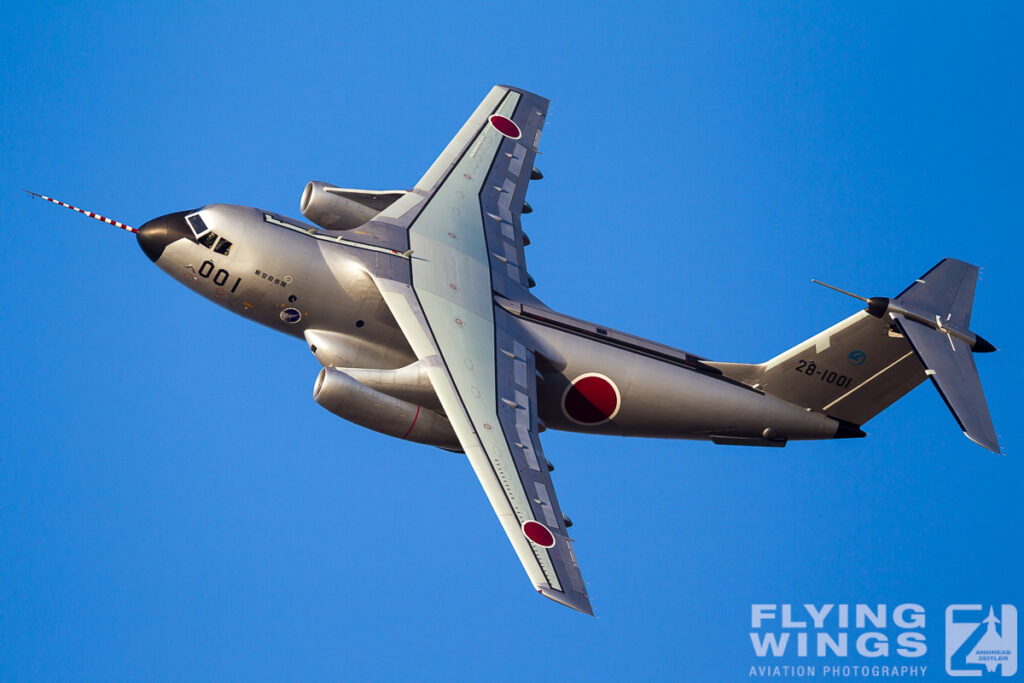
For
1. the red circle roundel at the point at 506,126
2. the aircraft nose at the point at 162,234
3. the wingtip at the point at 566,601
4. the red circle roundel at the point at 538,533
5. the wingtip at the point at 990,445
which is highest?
the red circle roundel at the point at 506,126

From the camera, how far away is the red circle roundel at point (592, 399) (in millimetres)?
34500

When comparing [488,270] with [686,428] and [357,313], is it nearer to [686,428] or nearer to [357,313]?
[357,313]

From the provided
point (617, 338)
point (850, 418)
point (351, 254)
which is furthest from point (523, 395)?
point (850, 418)

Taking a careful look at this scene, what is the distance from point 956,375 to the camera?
103 ft

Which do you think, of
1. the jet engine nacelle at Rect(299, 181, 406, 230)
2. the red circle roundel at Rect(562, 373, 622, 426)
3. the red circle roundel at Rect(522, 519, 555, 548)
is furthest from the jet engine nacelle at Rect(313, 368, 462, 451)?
the jet engine nacelle at Rect(299, 181, 406, 230)

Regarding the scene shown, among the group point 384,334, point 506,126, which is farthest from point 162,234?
point 506,126

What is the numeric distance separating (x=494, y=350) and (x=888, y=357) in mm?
9231

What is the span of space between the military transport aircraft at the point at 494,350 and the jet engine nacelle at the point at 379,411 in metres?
0.03

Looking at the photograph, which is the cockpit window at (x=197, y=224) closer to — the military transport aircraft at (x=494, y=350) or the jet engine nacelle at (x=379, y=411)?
the military transport aircraft at (x=494, y=350)

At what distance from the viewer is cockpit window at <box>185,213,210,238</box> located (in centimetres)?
3391

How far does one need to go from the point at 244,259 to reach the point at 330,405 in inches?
169

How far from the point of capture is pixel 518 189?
38750 mm

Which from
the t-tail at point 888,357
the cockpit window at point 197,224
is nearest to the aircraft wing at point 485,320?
the cockpit window at point 197,224

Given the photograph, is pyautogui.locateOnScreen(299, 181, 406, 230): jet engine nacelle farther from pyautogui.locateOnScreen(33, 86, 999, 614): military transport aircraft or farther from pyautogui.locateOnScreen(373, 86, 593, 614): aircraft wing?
pyautogui.locateOnScreen(373, 86, 593, 614): aircraft wing
